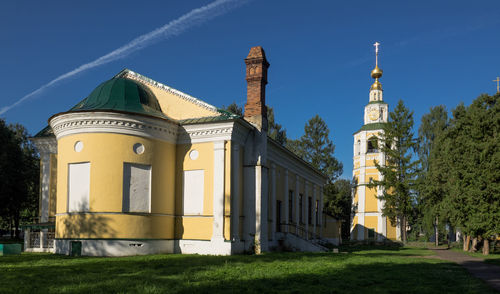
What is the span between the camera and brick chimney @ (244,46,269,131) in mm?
21094

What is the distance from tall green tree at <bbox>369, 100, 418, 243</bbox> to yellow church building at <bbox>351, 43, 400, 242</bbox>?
3266 mm

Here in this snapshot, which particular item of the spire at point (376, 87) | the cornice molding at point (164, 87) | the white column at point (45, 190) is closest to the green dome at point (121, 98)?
the cornice molding at point (164, 87)

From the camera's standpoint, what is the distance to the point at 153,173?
61.3 feet

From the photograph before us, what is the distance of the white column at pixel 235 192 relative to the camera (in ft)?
62.3

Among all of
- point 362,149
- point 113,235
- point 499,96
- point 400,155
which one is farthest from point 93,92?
point 362,149

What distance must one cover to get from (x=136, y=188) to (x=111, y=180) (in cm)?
108

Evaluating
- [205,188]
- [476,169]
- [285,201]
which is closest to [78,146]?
[205,188]

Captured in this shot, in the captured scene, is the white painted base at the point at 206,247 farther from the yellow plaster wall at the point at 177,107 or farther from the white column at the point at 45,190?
the white column at the point at 45,190

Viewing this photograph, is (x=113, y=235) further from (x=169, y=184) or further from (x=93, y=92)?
(x=93, y=92)

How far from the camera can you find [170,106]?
21.0 m

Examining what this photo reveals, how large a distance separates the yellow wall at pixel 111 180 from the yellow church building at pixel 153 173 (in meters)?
0.04

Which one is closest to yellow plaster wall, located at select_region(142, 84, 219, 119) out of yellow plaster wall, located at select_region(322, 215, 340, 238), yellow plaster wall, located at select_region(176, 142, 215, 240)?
yellow plaster wall, located at select_region(176, 142, 215, 240)

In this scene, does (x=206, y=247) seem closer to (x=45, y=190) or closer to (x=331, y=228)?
(x=45, y=190)

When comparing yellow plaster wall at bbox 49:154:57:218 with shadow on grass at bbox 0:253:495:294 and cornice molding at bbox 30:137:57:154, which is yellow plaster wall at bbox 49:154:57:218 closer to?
cornice molding at bbox 30:137:57:154
